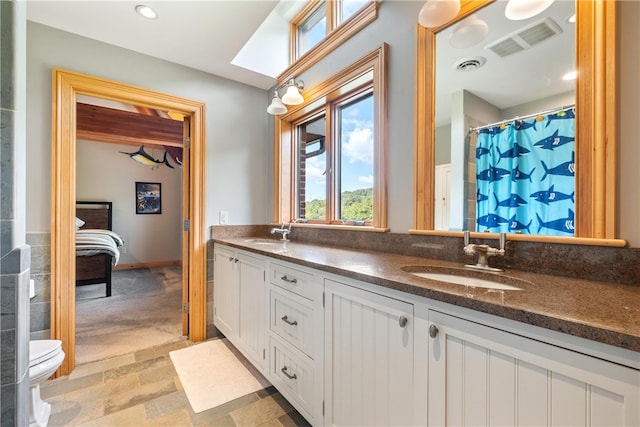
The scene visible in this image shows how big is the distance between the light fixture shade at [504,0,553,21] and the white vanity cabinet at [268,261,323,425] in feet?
4.54

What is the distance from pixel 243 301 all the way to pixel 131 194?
4.79 metres

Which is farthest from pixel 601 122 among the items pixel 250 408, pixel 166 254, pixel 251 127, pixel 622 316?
pixel 166 254

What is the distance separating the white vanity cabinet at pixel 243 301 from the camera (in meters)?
1.76

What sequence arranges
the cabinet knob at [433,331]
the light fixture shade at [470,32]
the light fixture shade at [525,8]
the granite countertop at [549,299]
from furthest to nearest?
the light fixture shade at [470,32], the light fixture shade at [525,8], the cabinet knob at [433,331], the granite countertop at [549,299]

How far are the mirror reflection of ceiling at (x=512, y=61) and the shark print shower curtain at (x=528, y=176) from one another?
0.43 feet

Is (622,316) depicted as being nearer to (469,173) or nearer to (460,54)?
(469,173)

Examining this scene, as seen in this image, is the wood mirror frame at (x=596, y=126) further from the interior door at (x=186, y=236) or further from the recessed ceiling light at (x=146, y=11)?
the interior door at (x=186, y=236)

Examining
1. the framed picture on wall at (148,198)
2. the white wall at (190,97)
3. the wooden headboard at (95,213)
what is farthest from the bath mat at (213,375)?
the framed picture on wall at (148,198)

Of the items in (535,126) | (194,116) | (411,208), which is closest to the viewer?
(535,126)

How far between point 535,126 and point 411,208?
2.14ft

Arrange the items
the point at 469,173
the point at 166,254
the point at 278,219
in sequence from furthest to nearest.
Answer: the point at 166,254, the point at 278,219, the point at 469,173

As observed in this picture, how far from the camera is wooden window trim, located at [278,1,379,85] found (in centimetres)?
180

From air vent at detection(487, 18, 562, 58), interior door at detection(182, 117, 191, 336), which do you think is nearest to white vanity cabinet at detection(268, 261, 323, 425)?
interior door at detection(182, 117, 191, 336)

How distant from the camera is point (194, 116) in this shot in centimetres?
250
